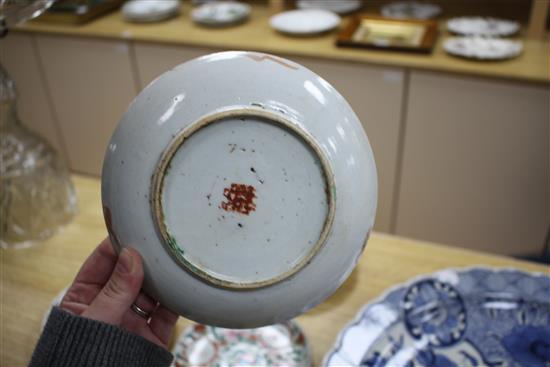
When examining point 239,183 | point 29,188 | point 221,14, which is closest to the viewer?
point 239,183

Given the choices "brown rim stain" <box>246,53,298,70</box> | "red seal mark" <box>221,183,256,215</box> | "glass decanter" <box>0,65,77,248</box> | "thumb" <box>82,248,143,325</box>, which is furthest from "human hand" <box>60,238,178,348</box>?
"glass decanter" <box>0,65,77,248</box>

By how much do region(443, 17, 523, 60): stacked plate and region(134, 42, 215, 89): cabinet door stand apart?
93 centimetres

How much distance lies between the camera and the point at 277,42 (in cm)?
203

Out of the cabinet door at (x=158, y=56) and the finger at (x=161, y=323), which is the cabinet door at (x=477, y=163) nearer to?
the cabinet door at (x=158, y=56)

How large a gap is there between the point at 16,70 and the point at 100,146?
0.54 metres

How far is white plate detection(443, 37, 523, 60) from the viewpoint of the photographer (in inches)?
69.6

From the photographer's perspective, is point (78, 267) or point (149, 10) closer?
point (78, 267)

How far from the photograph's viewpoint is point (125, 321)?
72 cm

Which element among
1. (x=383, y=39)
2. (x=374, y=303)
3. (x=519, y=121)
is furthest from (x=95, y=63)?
(x=374, y=303)

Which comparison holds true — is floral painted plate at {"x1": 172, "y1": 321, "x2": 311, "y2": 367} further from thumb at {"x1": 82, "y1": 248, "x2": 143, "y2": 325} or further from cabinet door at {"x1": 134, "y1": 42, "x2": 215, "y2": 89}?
cabinet door at {"x1": 134, "y1": 42, "x2": 215, "y2": 89}

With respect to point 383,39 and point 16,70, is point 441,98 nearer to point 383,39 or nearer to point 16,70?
point 383,39

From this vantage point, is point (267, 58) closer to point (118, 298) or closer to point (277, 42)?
point (118, 298)

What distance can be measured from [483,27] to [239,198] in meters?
1.79

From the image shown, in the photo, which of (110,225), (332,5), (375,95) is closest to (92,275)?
(110,225)
